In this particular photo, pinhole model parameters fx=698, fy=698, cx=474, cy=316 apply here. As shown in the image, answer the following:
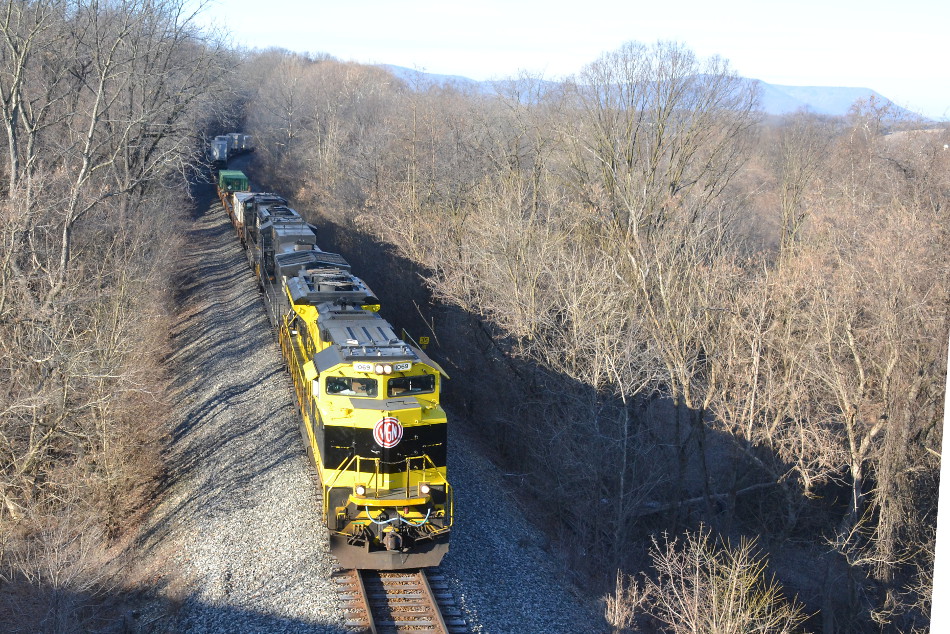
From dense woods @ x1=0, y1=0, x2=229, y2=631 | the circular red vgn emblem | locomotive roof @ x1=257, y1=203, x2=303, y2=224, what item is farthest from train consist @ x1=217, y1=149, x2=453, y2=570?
locomotive roof @ x1=257, y1=203, x2=303, y2=224

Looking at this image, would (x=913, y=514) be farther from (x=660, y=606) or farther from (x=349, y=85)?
(x=349, y=85)

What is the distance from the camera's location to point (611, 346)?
19.1 metres

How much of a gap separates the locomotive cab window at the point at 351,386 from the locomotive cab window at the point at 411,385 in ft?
1.02

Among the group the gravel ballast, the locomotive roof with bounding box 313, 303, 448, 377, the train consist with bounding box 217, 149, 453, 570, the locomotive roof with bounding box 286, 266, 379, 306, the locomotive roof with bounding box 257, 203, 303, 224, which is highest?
the locomotive roof with bounding box 257, 203, 303, 224

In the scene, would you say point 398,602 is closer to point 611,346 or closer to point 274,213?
point 611,346

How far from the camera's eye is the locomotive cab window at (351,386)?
1209cm

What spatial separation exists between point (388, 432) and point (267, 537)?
3797 millimetres

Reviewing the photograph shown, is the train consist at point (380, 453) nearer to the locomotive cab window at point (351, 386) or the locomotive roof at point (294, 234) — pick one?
the locomotive cab window at point (351, 386)

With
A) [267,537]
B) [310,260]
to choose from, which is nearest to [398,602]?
[267,537]

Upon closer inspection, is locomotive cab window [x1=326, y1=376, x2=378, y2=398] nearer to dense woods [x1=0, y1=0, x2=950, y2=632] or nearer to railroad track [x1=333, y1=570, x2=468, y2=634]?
railroad track [x1=333, y1=570, x2=468, y2=634]

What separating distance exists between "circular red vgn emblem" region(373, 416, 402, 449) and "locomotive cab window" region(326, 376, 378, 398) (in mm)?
669

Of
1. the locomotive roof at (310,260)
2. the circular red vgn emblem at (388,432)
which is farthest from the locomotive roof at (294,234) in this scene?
the circular red vgn emblem at (388,432)

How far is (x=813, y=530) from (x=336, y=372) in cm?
1619

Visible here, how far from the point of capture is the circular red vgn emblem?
1166cm
